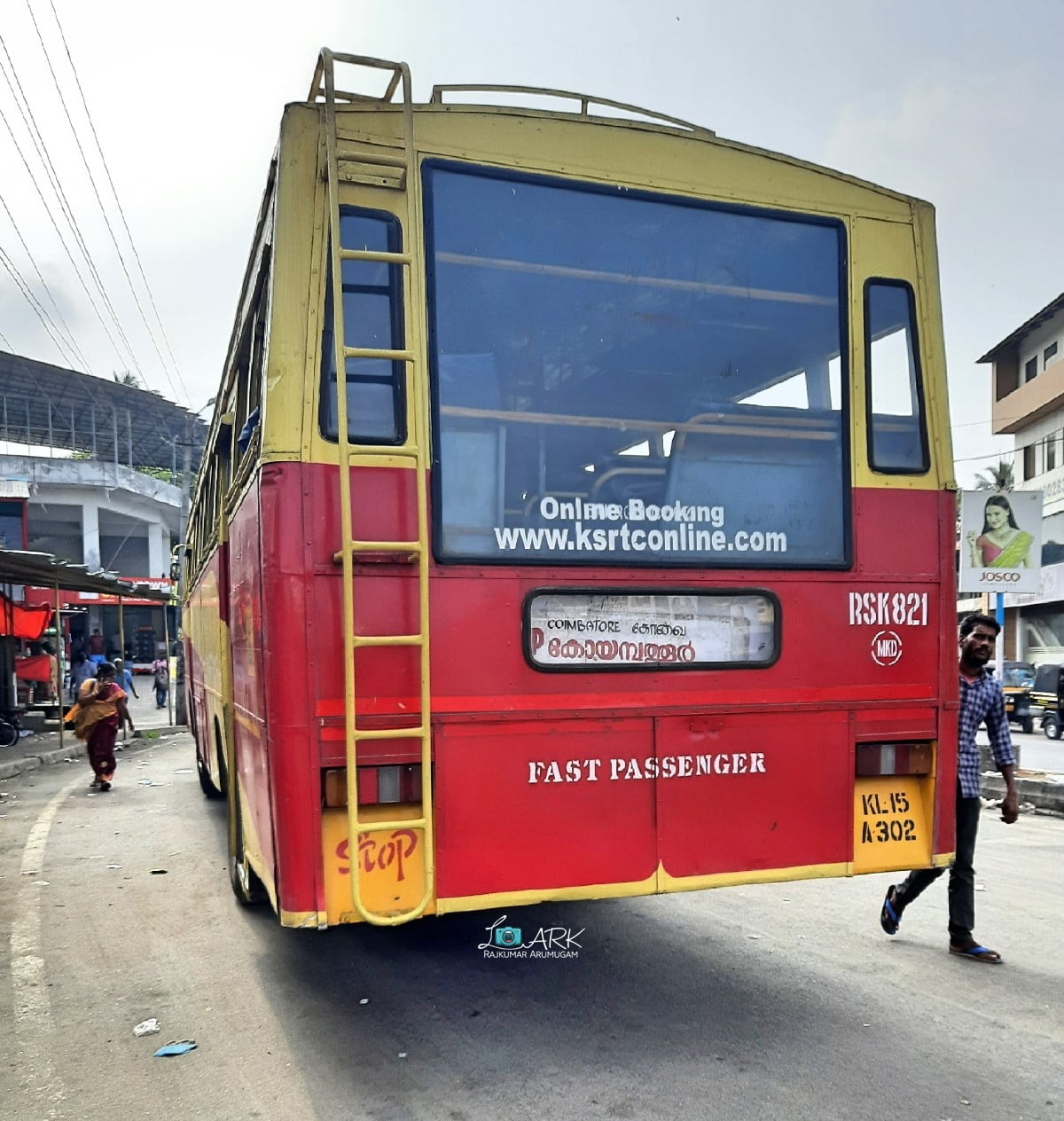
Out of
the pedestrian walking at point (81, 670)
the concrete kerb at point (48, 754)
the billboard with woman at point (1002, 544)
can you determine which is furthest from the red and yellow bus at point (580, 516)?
the pedestrian walking at point (81, 670)

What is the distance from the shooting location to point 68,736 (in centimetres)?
1956

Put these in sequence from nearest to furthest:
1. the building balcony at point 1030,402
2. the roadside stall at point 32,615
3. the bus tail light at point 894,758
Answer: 1. the bus tail light at point 894,758
2. the roadside stall at point 32,615
3. the building balcony at point 1030,402

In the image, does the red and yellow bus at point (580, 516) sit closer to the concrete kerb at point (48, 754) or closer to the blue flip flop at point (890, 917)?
the blue flip flop at point (890, 917)

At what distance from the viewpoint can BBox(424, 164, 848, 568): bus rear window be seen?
151 inches

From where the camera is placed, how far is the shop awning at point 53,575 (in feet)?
48.6

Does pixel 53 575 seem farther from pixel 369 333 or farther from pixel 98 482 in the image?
pixel 98 482

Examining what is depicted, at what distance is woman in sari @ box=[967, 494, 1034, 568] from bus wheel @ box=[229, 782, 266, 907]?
32.5 ft

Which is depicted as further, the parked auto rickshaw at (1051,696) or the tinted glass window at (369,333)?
the parked auto rickshaw at (1051,696)

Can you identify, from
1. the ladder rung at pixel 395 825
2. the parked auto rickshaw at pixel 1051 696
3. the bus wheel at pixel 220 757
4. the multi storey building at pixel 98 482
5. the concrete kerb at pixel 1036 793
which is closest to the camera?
the ladder rung at pixel 395 825

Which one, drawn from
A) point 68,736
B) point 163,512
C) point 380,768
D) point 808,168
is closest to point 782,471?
point 808,168

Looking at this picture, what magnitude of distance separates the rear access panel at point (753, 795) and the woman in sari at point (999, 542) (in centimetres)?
937

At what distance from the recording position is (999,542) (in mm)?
12633

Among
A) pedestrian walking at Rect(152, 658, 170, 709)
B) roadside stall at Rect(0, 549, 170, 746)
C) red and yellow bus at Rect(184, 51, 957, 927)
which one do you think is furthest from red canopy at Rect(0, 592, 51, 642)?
red and yellow bus at Rect(184, 51, 957, 927)

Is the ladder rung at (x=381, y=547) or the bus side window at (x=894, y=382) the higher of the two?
the bus side window at (x=894, y=382)
